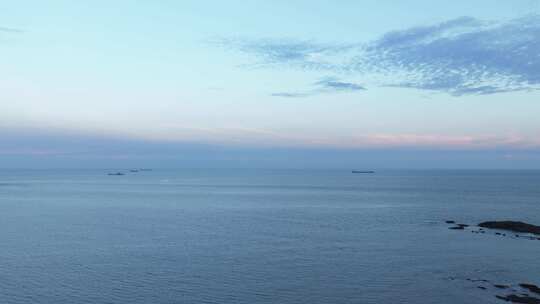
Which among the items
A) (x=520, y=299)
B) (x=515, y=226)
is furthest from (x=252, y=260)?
(x=515, y=226)

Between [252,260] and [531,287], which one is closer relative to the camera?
[531,287]

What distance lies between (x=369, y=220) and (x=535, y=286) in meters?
43.8

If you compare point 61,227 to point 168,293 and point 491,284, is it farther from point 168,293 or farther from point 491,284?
point 491,284

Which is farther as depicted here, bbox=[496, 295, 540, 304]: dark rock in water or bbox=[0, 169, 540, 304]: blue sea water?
bbox=[0, 169, 540, 304]: blue sea water

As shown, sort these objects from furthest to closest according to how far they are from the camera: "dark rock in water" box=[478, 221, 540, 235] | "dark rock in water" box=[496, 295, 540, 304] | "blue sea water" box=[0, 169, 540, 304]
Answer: "dark rock in water" box=[478, 221, 540, 235], "blue sea water" box=[0, 169, 540, 304], "dark rock in water" box=[496, 295, 540, 304]

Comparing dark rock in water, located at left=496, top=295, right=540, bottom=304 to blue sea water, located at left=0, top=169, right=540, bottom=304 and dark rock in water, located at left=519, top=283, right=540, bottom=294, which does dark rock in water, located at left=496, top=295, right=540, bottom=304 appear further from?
dark rock in water, located at left=519, top=283, right=540, bottom=294

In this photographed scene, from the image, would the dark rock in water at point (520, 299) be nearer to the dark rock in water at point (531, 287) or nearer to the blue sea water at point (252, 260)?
the blue sea water at point (252, 260)

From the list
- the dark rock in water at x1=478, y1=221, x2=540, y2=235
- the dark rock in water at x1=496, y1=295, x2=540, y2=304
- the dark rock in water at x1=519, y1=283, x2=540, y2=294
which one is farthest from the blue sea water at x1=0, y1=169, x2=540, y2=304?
the dark rock in water at x1=478, y1=221, x2=540, y2=235

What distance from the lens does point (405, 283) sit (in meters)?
37.7

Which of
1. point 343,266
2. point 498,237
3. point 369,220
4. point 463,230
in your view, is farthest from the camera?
point 369,220

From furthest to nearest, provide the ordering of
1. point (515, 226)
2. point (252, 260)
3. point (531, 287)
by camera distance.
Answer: point (515, 226) < point (252, 260) < point (531, 287)

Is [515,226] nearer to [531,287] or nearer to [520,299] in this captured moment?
[531,287]

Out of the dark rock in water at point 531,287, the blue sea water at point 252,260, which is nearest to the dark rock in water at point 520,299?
the blue sea water at point 252,260

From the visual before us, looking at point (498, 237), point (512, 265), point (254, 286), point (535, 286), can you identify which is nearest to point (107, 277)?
point (254, 286)
